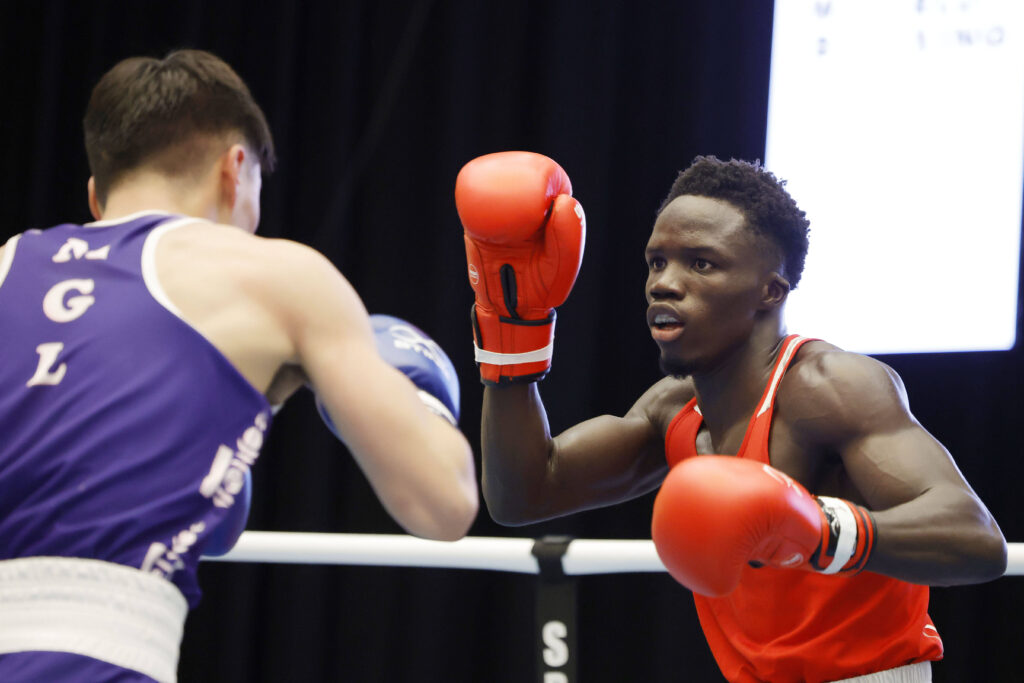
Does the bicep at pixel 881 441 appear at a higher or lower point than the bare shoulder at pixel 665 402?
higher

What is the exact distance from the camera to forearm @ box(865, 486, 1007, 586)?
55.4 inches

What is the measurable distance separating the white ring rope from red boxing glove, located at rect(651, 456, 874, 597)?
0.35m

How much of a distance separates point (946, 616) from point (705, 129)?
1.28 metres

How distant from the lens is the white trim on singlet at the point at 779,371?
170cm

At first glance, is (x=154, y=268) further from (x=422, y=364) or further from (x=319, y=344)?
(x=422, y=364)

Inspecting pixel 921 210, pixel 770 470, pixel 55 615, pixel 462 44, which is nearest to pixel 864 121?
pixel 921 210

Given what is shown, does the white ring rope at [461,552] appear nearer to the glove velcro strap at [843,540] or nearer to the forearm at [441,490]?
the glove velcro strap at [843,540]

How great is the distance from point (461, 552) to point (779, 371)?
594 mm

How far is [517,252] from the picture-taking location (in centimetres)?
180

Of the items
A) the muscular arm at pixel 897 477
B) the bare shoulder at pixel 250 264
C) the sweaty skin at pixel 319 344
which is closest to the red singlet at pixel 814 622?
the muscular arm at pixel 897 477

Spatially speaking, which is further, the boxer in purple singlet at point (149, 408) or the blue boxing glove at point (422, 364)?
the blue boxing glove at point (422, 364)

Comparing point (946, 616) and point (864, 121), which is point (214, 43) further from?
point (946, 616)

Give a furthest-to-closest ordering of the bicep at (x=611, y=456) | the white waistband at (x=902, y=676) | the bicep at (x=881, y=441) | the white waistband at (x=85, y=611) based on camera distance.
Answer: the bicep at (x=611, y=456) < the white waistband at (x=902, y=676) < the bicep at (x=881, y=441) < the white waistband at (x=85, y=611)

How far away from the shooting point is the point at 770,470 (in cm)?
139
